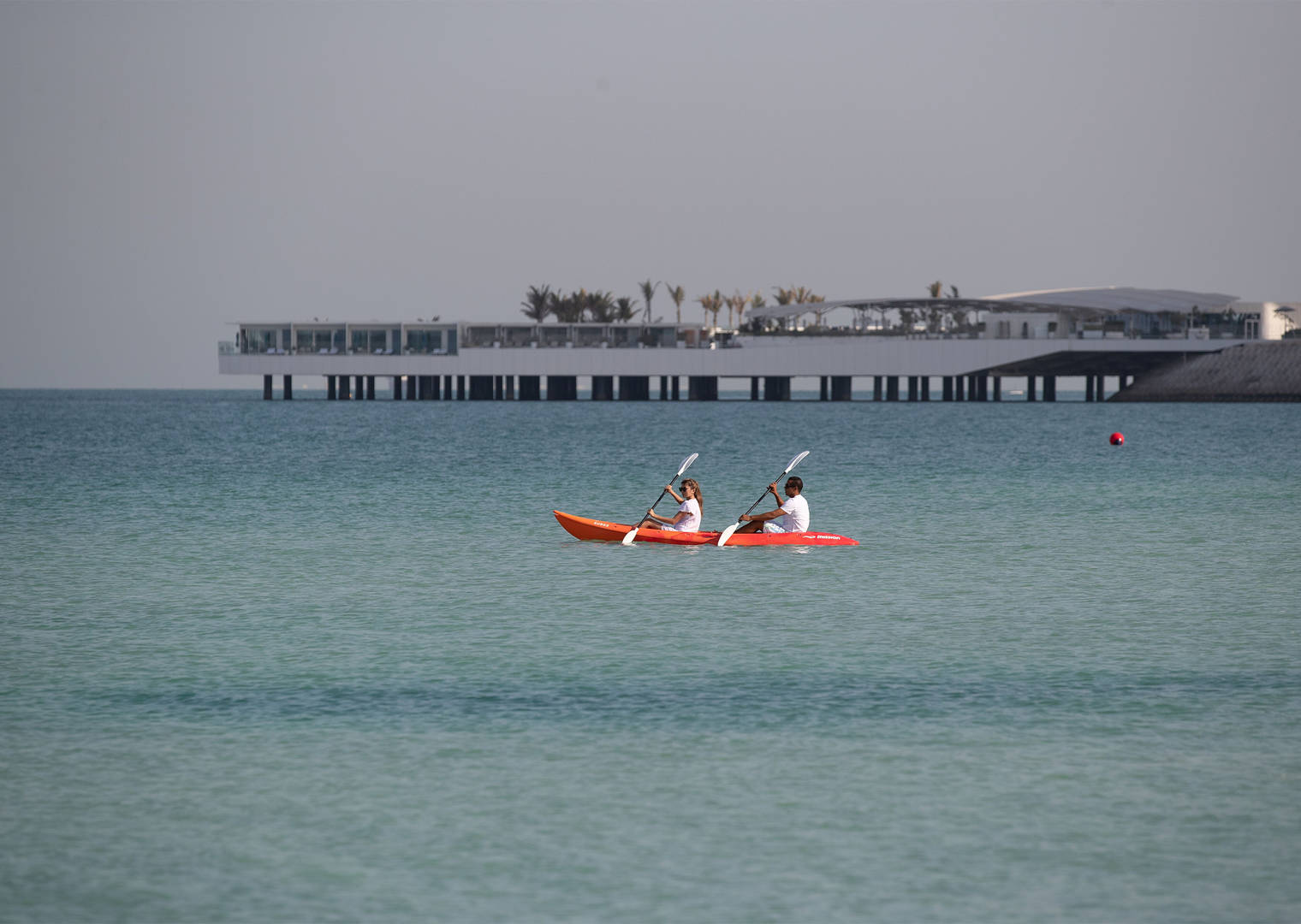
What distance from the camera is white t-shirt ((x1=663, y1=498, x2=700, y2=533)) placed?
2914 centimetres

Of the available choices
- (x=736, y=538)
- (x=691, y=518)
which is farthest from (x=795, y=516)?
(x=691, y=518)

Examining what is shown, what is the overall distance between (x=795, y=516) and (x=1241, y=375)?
131m

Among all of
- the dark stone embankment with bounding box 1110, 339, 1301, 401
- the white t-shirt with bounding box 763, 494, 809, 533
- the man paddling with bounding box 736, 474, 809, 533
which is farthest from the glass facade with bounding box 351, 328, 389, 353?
the white t-shirt with bounding box 763, 494, 809, 533

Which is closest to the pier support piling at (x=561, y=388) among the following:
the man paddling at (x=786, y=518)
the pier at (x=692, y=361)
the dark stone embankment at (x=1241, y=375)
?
the pier at (x=692, y=361)

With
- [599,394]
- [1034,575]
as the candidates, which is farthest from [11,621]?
[599,394]

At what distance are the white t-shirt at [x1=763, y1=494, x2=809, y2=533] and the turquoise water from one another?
90cm

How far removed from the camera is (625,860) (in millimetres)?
10492

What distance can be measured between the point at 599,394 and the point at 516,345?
15.2m

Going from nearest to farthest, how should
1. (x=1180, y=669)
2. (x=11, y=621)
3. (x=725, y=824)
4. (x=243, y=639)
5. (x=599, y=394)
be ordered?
(x=725, y=824) < (x=1180, y=669) < (x=243, y=639) < (x=11, y=621) < (x=599, y=394)

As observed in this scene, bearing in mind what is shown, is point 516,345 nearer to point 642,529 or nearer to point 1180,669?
point 642,529

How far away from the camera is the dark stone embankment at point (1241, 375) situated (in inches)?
5886

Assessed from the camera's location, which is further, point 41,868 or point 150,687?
point 150,687

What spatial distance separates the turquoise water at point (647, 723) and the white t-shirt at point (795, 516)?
0.90m

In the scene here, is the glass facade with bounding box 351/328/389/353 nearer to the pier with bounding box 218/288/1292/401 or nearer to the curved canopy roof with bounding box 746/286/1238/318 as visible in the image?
the pier with bounding box 218/288/1292/401
